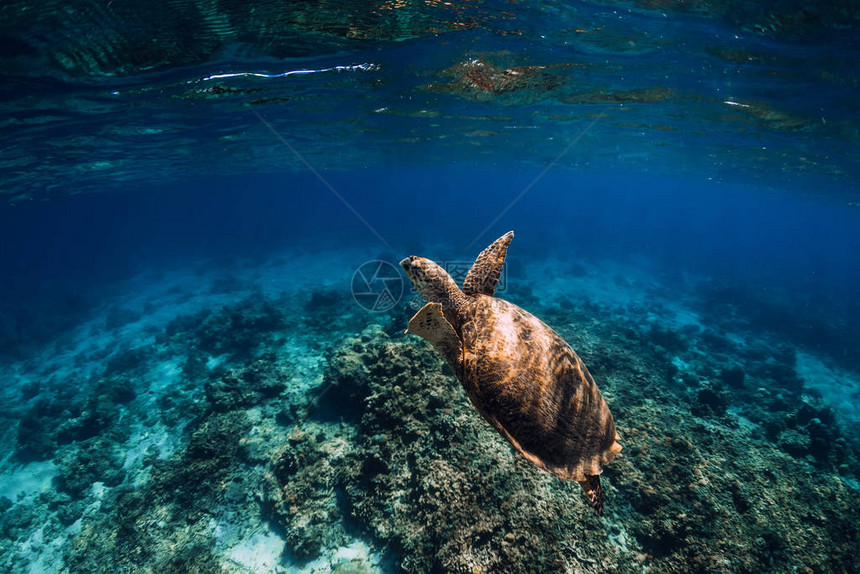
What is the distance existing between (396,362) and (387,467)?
2231 mm

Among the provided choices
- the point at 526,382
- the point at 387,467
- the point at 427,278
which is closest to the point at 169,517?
the point at 387,467

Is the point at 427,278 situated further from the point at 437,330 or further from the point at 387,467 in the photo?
the point at 387,467

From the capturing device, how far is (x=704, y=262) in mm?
44094

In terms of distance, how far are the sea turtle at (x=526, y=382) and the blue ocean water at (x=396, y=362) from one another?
7.11 feet

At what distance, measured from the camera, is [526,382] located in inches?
139

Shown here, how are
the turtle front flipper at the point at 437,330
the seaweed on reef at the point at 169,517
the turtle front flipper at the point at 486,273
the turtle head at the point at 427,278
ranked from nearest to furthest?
1. the turtle front flipper at the point at 437,330
2. the turtle head at the point at 427,278
3. the turtle front flipper at the point at 486,273
4. the seaweed on reef at the point at 169,517

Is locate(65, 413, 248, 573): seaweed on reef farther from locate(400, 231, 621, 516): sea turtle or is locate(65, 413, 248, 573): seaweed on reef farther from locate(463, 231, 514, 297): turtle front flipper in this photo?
locate(463, 231, 514, 297): turtle front flipper

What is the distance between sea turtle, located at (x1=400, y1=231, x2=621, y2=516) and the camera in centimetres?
346

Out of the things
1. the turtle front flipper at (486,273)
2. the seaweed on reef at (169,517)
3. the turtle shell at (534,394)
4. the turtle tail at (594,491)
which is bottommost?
the seaweed on reef at (169,517)

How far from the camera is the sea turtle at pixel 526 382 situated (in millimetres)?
3459

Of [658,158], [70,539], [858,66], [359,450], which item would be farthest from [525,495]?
[658,158]

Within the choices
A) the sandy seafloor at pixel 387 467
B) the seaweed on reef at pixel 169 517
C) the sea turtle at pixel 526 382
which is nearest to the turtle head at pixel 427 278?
the sea turtle at pixel 526 382

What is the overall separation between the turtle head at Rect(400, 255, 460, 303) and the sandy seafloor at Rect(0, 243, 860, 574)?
3199mm

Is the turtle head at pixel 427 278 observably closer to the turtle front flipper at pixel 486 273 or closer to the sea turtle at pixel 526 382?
the sea turtle at pixel 526 382
